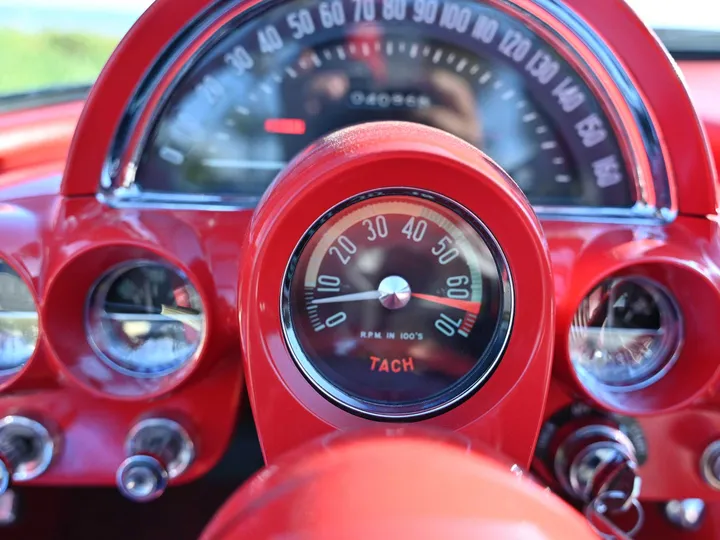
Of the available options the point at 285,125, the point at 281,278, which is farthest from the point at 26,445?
the point at 285,125

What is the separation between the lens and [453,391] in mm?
1105

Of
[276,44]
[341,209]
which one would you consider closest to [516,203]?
[341,209]

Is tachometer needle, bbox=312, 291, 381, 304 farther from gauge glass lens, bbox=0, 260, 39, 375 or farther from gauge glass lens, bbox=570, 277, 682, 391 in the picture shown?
gauge glass lens, bbox=0, 260, 39, 375

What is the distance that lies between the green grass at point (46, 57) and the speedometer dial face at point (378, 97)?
3.08 feet

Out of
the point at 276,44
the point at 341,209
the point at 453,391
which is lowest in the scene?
the point at 453,391

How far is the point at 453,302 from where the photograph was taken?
3.72ft

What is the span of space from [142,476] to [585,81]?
108 cm

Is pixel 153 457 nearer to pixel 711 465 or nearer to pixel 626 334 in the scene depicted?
pixel 626 334

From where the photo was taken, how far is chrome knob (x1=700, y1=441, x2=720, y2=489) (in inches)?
50.8

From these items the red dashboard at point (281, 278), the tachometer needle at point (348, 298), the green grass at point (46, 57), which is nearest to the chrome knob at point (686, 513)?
the red dashboard at point (281, 278)

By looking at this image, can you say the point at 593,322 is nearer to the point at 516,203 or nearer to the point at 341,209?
the point at 516,203

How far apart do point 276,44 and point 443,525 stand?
97cm

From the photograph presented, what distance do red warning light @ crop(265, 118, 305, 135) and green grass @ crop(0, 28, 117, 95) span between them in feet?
3.23

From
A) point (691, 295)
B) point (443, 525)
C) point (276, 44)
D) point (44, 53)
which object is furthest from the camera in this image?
point (44, 53)
